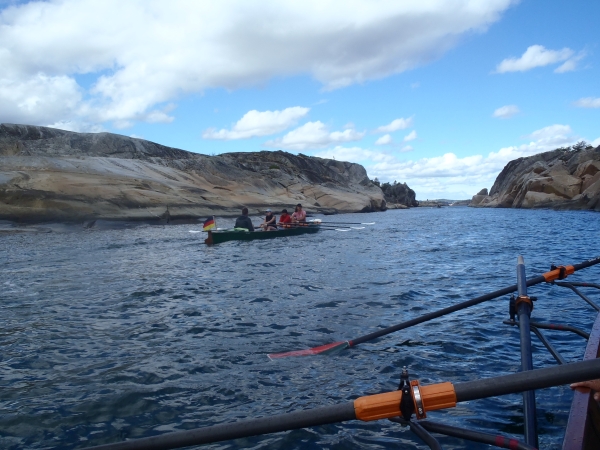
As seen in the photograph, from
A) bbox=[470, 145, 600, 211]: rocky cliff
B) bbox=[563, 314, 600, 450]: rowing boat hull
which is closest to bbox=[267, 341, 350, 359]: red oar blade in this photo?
bbox=[563, 314, 600, 450]: rowing boat hull

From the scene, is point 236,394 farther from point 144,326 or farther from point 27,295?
point 27,295

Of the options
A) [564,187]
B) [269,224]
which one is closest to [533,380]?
[269,224]

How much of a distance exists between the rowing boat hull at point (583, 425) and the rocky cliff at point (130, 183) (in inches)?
1115

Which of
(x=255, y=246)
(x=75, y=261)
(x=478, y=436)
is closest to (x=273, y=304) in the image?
(x=478, y=436)

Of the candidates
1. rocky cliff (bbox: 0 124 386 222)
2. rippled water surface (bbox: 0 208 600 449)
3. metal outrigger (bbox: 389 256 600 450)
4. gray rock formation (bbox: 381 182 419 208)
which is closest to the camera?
metal outrigger (bbox: 389 256 600 450)

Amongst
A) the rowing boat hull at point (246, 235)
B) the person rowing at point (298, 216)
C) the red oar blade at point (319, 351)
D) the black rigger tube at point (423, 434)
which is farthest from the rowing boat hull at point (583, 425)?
the person rowing at point (298, 216)

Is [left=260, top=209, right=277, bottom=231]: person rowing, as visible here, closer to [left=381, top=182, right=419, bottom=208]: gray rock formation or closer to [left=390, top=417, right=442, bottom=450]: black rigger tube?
[left=390, top=417, right=442, bottom=450]: black rigger tube

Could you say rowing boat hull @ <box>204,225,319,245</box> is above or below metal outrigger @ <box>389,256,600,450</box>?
above

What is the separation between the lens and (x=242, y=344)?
6.98 m

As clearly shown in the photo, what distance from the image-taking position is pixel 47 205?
91.2ft

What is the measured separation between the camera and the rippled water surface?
471 cm

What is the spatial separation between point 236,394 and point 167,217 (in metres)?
28.3

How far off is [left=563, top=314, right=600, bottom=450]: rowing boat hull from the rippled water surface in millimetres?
758

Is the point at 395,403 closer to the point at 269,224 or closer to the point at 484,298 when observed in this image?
the point at 484,298
